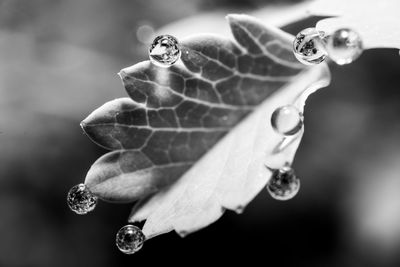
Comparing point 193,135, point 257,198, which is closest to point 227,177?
point 193,135

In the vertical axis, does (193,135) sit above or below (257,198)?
above

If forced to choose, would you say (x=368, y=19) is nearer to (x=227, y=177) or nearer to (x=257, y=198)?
(x=227, y=177)

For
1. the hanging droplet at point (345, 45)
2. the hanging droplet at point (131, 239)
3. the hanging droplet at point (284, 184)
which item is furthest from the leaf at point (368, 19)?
the hanging droplet at point (131, 239)

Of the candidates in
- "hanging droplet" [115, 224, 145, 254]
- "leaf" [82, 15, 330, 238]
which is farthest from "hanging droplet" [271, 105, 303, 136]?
"hanging droplet" [115, 224, 145, 254]

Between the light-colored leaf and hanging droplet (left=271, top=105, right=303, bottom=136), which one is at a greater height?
hanging droplet (left=271, top=105, right=303, bottom=136)

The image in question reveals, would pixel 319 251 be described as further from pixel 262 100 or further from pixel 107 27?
pixel 107 27

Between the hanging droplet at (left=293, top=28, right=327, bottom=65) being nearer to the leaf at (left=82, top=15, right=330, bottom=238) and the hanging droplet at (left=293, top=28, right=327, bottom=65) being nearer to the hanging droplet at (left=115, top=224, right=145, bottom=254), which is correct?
the leaf at (left=82, top=15, right=330, bottom=238)
